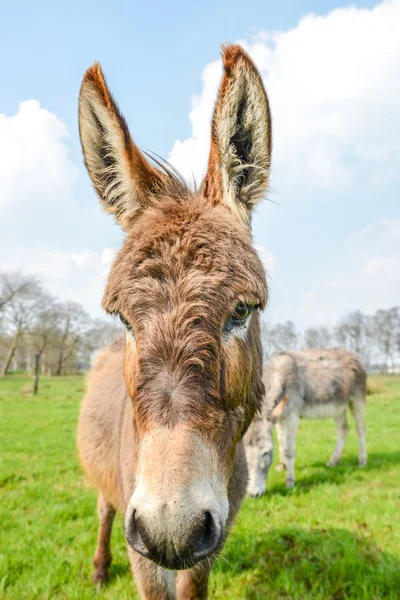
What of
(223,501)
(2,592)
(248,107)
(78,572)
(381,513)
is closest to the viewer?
(223,501)

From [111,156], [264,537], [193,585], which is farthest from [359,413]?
[111,156]

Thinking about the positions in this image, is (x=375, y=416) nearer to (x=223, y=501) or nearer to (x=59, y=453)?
(x=59, y=453)

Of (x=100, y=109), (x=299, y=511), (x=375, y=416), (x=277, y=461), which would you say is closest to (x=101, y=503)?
(x=299, y=511)

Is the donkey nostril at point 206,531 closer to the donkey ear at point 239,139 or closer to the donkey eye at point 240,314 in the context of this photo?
the donkey eye at point 240,314

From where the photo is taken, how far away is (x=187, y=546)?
53.2 inches

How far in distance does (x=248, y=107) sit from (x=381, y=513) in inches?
254

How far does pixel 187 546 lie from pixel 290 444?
7528mm

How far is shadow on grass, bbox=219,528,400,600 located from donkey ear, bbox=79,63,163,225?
143 inches

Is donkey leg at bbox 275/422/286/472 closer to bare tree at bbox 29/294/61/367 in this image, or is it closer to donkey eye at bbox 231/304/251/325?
donkey eye at bbox 231/304/251/325

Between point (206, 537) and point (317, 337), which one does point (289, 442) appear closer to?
point (206, 537)

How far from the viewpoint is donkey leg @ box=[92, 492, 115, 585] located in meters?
4.02

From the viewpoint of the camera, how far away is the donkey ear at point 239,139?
222 cm

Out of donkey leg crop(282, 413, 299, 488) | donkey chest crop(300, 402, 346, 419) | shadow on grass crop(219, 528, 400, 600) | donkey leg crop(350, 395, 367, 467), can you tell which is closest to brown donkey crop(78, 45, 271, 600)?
shadow on grass crop(219, 528, 400, 600)

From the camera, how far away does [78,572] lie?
416cm
